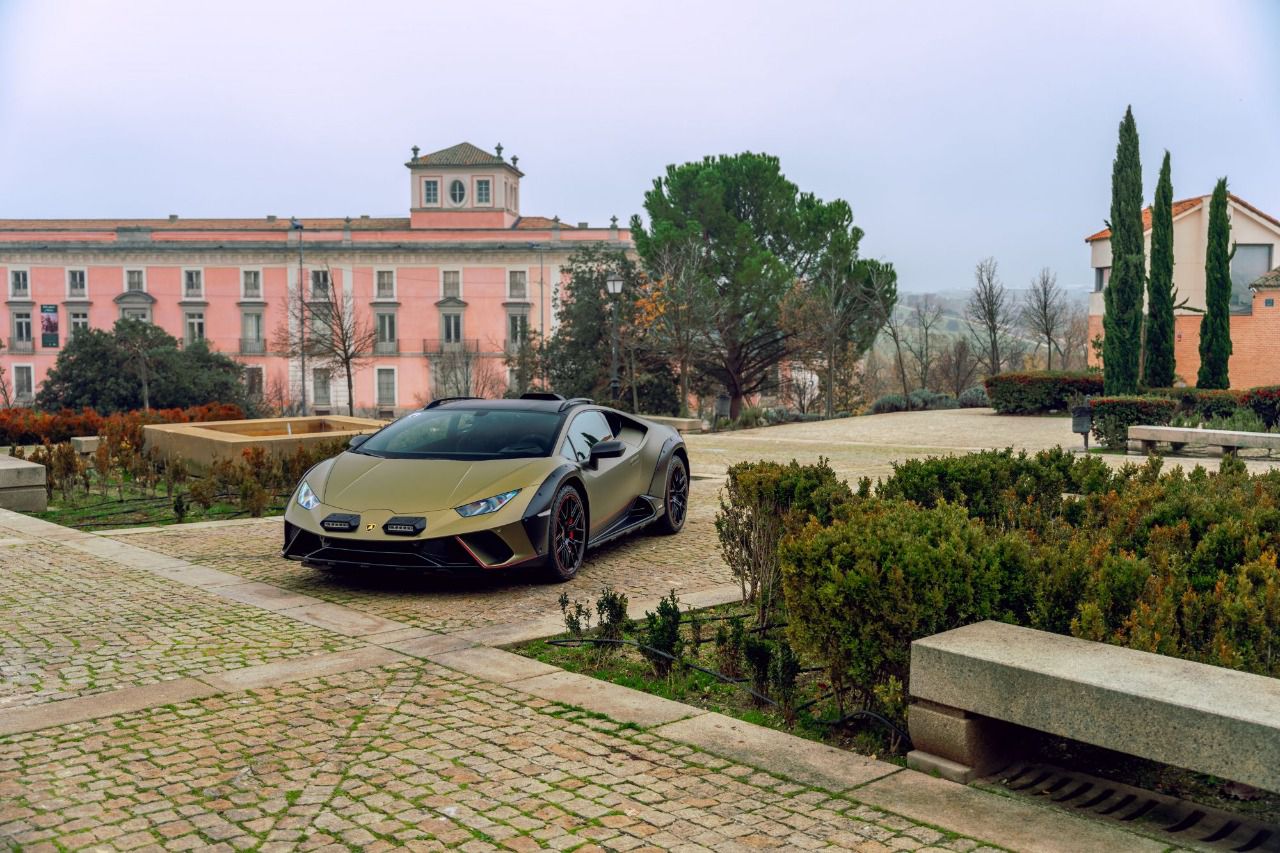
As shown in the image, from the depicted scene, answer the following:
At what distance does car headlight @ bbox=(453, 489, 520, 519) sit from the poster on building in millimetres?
69947

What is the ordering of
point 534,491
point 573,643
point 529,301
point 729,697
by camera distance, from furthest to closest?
→ point 529,301, point 534,491, point 573,643, point 729,697

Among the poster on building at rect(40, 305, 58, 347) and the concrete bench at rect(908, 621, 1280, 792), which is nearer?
the concrete bench at rect(908, 621, 1280, 792)

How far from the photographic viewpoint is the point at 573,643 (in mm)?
6461

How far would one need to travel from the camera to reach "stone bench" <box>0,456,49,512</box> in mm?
12305

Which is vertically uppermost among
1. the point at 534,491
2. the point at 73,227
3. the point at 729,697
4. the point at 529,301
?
the point at 73,227

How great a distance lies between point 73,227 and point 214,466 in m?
68.3

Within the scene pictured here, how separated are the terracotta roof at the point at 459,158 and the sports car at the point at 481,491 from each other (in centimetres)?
6198

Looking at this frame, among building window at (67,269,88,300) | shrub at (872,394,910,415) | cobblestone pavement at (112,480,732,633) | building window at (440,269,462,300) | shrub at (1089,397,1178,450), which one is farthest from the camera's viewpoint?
building window at (67,269,88,300)

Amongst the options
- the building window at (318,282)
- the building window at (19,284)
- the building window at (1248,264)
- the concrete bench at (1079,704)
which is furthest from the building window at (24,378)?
the concrete bench at (1079,704)

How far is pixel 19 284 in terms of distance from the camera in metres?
69.1

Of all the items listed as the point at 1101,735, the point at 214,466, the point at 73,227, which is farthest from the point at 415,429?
the point at 73,227

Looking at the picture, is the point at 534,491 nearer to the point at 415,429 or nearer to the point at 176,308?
the point at 415,429

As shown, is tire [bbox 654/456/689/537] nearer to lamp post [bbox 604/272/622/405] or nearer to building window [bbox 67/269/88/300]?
lamp post [bbox 604/272/622/405]

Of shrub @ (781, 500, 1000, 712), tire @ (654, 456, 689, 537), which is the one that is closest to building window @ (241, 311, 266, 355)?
tire @ (654, 456, 689, 537)
